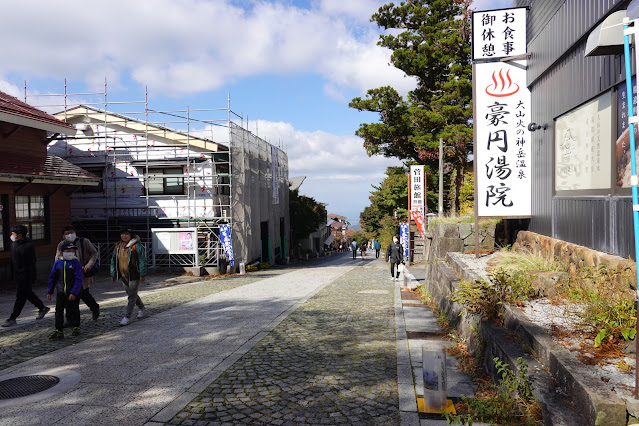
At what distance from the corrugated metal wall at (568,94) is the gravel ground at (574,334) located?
150 cm

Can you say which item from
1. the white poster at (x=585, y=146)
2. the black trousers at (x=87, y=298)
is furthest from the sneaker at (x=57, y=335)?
the white poster at (x=585, y=146)

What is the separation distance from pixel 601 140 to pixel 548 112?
2.74 m

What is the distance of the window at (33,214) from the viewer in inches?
643

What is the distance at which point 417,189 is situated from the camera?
25312 mm

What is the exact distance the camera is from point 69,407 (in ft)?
15.8

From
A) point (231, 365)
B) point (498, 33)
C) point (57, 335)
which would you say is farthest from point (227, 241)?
point (231, 365)

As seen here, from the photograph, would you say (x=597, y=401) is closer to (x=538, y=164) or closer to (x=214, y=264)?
(x=538, y=164)

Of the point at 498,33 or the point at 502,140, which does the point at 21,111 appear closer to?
the point at 498,33

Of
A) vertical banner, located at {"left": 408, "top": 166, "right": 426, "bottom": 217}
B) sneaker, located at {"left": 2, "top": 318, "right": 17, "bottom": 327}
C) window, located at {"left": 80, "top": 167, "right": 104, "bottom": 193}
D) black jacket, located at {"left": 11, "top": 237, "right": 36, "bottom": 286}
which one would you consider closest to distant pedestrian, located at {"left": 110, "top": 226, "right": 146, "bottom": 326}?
black jacket, located at {"left": 11, "top": 237, "right": 36, "bottom": 286}

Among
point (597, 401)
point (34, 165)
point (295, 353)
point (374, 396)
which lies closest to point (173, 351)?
point (295, 353)

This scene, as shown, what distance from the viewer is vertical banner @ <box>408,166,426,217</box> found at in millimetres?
25016

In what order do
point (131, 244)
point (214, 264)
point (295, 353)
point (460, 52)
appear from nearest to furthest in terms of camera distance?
point (295, 353)
point (131, 244)
point (214, 264)
point (460, 52)

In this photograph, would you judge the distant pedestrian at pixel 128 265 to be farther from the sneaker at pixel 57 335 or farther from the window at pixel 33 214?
the window at pixel 33 214

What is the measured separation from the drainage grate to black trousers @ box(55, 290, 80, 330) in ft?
6.53
